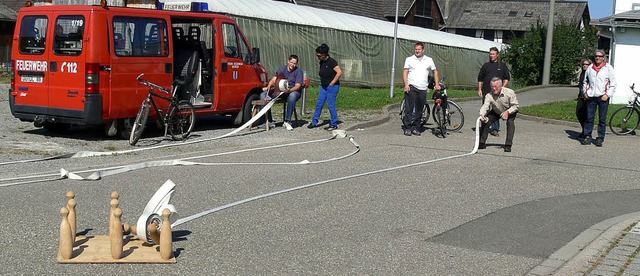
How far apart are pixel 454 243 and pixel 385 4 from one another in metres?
62.7

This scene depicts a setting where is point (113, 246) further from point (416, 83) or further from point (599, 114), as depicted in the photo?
point (599, 114)

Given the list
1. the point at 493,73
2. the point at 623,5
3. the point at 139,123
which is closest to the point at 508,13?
the point at 623,5

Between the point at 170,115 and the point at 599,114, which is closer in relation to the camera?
the point at 170,115

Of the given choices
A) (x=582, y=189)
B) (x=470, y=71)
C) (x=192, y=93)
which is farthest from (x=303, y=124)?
(x=470, y=71)

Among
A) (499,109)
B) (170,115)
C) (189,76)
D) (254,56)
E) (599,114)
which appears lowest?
(170,115)

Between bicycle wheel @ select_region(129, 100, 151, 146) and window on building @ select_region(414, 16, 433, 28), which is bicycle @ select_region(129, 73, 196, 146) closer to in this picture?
bicycle wheel @ select_region(129, 100, 151, 146)

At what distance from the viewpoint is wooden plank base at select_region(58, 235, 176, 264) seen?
21.4 feet

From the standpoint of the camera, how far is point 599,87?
54.1 ft

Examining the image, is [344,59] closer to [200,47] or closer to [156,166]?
[200,47]

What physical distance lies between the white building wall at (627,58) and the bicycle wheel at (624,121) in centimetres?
1070

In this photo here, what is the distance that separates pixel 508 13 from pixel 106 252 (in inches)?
3192

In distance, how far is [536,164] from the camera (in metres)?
13.8

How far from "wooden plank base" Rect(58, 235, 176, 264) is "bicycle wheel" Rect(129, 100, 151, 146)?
753 cm

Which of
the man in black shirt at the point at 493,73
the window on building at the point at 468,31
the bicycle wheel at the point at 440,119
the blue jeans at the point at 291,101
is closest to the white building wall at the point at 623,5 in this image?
the man in black shirt at the point at 493,73
